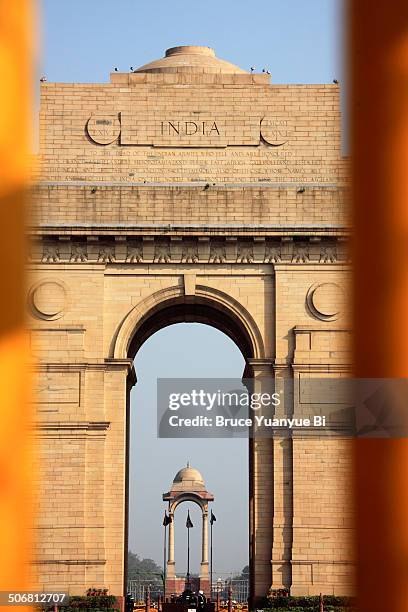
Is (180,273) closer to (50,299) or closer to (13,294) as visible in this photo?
(50,299)

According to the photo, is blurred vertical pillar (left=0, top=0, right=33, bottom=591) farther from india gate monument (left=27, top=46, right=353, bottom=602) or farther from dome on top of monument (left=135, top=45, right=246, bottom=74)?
dome on top of monument (left=135, top=45, right=246, bottom=74)

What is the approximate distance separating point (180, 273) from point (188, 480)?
171 feet

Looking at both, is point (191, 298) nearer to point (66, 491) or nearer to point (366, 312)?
point (66, 491)

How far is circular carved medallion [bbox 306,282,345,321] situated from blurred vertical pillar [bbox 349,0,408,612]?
114ft

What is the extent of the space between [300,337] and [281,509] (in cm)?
518

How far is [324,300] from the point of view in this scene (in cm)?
3978

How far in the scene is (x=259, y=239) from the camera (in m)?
40.0

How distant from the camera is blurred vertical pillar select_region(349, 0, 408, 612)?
4.80 m

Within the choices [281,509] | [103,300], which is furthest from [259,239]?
[281,509]

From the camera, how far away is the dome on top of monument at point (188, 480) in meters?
89.4

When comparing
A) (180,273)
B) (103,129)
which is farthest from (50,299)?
(103,129)

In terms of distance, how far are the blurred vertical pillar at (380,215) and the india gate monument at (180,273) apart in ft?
108
